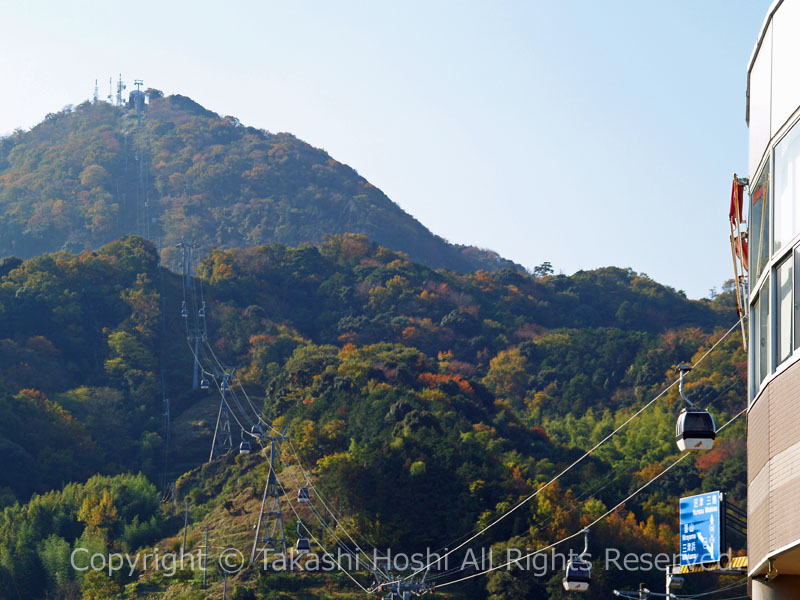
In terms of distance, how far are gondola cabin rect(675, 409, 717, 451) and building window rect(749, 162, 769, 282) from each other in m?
1.79

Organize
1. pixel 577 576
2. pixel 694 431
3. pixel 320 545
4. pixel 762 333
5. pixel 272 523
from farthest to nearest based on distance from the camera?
pixel 272 523 < pixel 320 545 < pixel 577 576 < pixel 694 431 < pixel 762 333

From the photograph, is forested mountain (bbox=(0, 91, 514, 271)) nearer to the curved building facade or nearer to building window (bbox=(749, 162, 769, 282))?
building window (bbox=(749, 162, 769, 282))

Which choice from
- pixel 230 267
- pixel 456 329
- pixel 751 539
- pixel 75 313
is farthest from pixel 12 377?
pixel 751 539

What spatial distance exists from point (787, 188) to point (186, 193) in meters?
142

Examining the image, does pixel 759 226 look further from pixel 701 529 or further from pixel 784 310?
pixel 701 529

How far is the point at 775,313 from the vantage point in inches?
464

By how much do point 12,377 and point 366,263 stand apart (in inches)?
1310

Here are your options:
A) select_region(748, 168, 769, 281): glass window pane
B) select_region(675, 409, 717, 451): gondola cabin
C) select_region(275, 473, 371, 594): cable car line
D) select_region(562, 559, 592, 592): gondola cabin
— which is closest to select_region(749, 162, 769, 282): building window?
select_region(748, 168, 769, 281): glass window pane

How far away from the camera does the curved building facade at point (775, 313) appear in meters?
11.2

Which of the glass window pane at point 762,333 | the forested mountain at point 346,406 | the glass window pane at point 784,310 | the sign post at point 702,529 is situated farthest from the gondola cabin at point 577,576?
the forested mountain at point 346,406

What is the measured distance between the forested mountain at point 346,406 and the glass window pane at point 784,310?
34786 millimetres

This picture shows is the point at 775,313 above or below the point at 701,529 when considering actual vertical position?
above


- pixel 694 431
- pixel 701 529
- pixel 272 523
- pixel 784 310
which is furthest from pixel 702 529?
pixel 272 523

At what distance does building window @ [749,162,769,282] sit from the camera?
1239 centimetres
